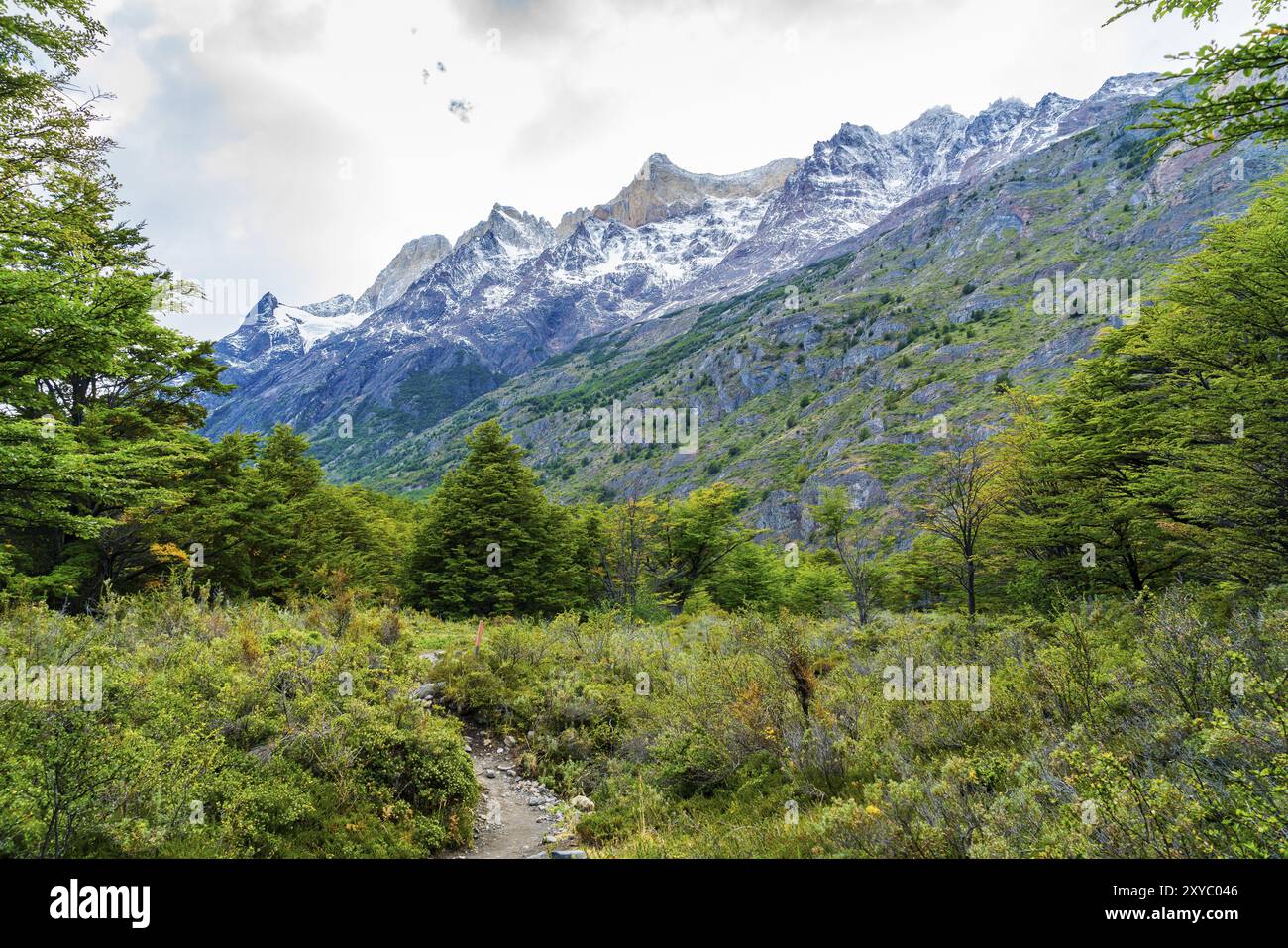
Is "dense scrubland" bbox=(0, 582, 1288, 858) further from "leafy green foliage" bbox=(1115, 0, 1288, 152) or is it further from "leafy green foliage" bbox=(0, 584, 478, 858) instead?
"leafy green foliage" bbox=(1115, 0, 1288, 152)

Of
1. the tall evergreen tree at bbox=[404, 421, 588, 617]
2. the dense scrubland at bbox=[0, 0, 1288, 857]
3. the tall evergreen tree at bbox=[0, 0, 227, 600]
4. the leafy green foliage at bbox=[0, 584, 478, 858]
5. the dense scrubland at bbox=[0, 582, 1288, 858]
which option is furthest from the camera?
the tall evergreen tree at bbox=[404, 421, 588, 617]

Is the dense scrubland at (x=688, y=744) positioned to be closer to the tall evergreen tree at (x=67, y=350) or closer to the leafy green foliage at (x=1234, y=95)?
the tall evergreen tree at (x=67, y=350)

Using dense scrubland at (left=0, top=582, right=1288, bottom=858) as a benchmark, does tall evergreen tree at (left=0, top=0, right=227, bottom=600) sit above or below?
above

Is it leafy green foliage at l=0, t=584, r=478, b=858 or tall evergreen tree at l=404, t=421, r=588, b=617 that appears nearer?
leafy green foliage at l=0, t=584, r=478, b=858

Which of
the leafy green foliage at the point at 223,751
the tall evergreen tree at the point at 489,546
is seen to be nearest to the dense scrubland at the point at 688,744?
the leafy green foliage at the point at 223,751

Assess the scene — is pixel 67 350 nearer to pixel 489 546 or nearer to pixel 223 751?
pixel 223 751

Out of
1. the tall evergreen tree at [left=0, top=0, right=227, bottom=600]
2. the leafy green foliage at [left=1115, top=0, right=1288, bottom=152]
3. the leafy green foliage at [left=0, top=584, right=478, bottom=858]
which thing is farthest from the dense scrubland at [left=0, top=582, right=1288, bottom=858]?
the leafy green foliage at [left=1115, top=0, right=1288, bottom=152]

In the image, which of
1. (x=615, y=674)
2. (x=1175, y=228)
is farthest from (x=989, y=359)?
(x=615, y=674)

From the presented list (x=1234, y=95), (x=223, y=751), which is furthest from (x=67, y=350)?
(x=1234, y=95)

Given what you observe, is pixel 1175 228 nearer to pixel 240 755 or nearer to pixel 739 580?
pixel 739 580

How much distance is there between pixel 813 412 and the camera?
98812mm

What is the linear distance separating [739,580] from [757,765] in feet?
69.9

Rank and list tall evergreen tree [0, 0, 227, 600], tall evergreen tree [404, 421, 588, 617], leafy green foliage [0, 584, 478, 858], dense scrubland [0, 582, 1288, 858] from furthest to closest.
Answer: tall evergreen tree [404, 421, 588, 617] → tall evergreen tree [0, 0, 227, 600] → leafy green foliage [0, 584, 478, 858] → dense scrubland [0, 582, 1288, 858]

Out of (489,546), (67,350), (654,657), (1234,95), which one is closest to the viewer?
(1234,95)
